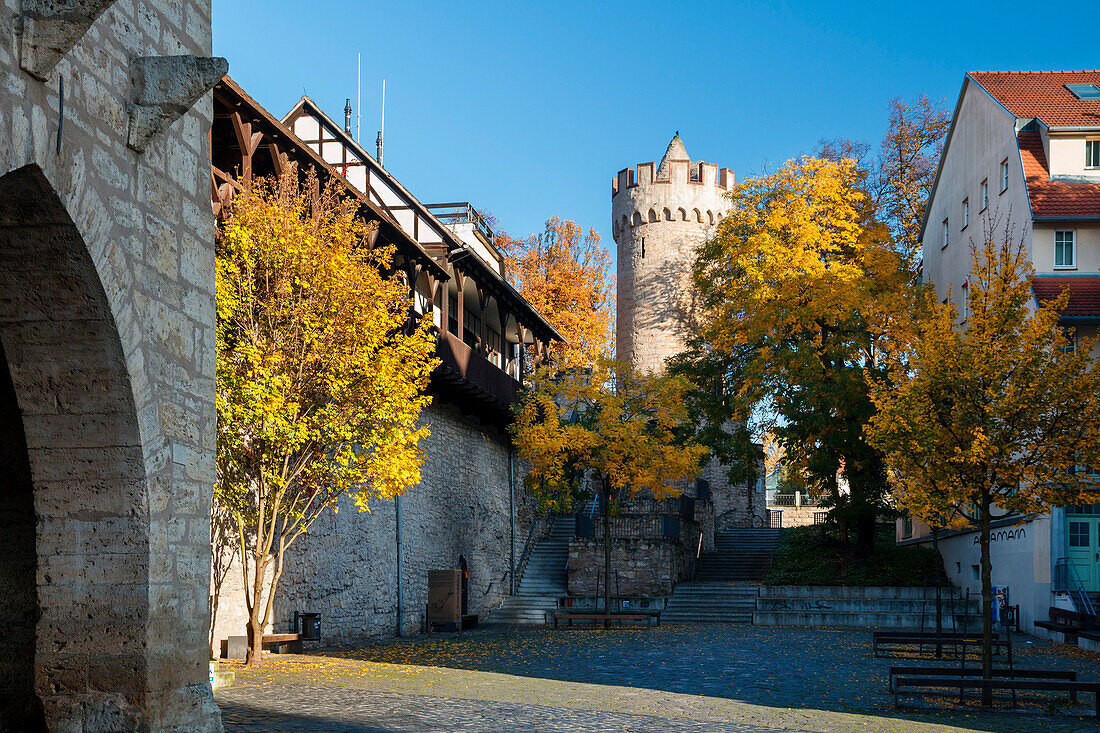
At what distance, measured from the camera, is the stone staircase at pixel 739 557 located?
33219 mm

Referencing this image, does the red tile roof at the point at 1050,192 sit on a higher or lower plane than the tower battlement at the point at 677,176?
lower

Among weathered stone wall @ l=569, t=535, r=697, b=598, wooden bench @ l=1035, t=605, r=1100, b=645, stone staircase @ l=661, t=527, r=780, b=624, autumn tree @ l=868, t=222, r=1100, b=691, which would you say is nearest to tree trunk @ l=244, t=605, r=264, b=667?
autumn tree @ l=868, t=222, r=1100, b=691

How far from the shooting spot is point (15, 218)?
4867mm

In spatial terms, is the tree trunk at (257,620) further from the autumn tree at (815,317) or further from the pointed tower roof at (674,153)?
the pointed tower roof at (674,153)

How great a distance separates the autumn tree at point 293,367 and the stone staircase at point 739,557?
59.3 feet

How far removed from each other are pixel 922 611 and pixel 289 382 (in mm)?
16678

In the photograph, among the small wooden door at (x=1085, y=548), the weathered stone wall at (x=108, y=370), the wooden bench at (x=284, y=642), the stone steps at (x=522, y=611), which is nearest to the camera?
the weathered stone wall at (x=108, y=370)

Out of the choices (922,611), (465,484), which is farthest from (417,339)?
(922,611)

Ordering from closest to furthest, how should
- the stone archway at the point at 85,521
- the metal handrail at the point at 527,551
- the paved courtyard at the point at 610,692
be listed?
the stone archway at the point at 85,521 → the paved courtyard at the point at 610,692 → the metal handrail at the point at 527,551

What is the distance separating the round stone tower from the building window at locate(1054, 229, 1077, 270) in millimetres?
22572

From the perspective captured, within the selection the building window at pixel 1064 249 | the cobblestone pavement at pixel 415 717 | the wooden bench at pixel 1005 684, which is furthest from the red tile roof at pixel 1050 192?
the cobblestone pavement at pixel 415 717

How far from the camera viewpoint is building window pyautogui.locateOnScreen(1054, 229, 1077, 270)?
24.0 m

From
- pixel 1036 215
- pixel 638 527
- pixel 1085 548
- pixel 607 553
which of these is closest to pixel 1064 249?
pixel 1036 215

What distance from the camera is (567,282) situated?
4947 cm
